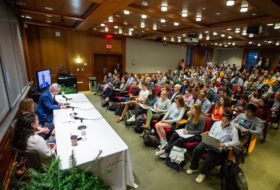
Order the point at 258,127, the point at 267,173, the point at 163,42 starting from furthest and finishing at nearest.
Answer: the point at 163,42
the point at 258,127
the point at 267,173

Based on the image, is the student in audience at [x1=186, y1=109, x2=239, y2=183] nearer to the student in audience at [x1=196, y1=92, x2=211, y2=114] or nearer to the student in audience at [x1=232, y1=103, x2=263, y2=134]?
the student in audience at [x1=232, y1=103, x2=263, y2=134]

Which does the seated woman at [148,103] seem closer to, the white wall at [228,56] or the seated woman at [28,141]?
the seated woman at [28,141]

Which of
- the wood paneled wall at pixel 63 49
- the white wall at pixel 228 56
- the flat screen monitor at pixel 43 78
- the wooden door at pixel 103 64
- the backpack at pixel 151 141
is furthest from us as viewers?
the white wall at pixel 228 56

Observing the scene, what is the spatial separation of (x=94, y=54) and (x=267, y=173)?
29.3ft

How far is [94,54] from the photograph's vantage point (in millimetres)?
9305

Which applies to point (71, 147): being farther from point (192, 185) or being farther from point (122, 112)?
point (122, 112)

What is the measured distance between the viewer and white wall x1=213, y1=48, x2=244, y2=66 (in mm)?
16553

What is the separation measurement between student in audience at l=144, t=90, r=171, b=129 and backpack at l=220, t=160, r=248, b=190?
1.83 m

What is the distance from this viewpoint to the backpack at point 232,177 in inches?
83.0

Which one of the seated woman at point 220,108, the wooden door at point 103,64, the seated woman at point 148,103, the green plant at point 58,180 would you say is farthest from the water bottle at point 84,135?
the wooden door at point 103,64

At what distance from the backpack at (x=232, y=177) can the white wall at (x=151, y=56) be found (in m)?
9.19

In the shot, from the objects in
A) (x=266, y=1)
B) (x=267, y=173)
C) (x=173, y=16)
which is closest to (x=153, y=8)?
(x=173, y=16)

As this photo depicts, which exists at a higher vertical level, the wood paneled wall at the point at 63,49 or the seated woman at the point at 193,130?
the wood paneled wall at the point at 63,49

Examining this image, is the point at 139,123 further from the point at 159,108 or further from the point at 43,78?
the point at 43,78
